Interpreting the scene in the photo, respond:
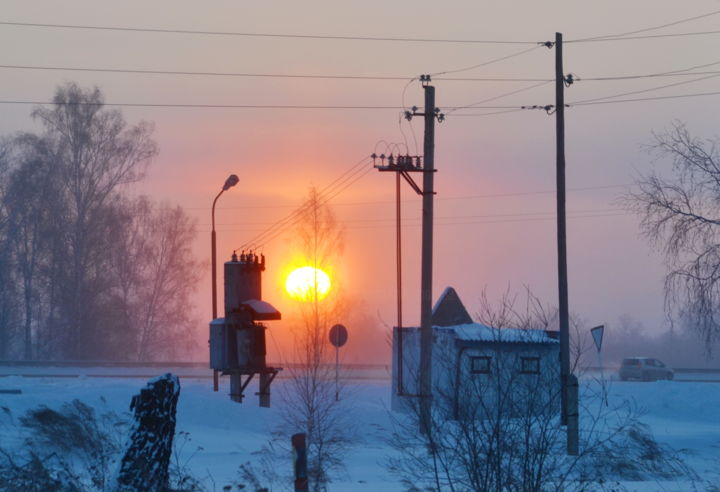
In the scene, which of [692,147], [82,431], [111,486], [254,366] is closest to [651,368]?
[692,147]

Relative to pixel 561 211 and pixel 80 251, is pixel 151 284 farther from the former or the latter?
pixel 561 211

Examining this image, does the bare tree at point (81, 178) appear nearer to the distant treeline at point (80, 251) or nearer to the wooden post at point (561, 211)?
the distant treeline at point (80, 251)

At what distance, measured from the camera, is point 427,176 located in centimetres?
2680

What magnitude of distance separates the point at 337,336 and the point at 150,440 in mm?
21062

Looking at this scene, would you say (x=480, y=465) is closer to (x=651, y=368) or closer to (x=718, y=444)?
(x=718, y=444)

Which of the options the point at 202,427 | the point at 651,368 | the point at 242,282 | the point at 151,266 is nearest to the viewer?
the point at 242,282

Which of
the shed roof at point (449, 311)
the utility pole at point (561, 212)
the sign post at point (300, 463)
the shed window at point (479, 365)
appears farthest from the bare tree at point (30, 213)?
the sign post at point (300, 463)

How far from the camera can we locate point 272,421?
32.2 meters

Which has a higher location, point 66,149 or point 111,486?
point 66,149

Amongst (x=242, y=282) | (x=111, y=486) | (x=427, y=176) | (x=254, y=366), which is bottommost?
(x=111, y=486)

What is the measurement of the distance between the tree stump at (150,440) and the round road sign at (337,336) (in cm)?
2045

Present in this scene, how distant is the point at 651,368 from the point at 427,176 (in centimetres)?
3191

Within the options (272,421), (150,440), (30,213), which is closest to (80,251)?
(30,213)

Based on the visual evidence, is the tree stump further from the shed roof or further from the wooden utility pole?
the shed roof
